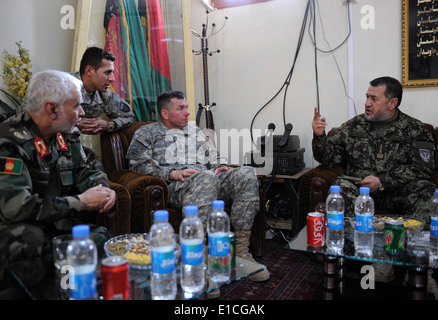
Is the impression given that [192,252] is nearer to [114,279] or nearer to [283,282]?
[114,279]

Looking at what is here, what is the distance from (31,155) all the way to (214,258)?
0.85 m

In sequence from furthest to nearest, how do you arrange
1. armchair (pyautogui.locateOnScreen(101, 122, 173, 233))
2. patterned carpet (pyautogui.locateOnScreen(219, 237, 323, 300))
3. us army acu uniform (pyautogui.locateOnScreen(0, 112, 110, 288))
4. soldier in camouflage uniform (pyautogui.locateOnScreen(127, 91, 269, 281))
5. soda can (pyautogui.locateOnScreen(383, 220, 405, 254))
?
soldier in camouflage uniform (pyautogui.locateOnScreen(127, 91, 269, 281))
armchair (pyautogui.locateOnScreen(101, 122, 173, 233))
patterned carpet (pyautogui.locateOnScreen(219, 237, 323, 300))
soda can (pyautogui.locateOnScreen(383, 220, 405, 254))
us army acu uniform (pyautogui.locateOnScreen(0, 112, 110, 288))

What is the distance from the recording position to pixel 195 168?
240cm

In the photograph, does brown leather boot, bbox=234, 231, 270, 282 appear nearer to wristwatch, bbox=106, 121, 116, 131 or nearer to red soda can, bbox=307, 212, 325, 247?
red soda can, bbox=307, 212, 325, 247

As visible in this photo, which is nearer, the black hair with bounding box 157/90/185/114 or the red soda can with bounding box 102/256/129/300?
the red soda can with bounding box 102/256/129/300

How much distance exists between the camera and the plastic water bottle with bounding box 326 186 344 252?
144 centimetres

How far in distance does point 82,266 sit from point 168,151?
5.01 feet

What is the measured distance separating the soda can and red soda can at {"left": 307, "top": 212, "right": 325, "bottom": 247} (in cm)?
24

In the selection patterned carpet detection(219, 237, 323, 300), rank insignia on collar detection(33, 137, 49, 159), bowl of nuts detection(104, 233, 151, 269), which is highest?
rank insignia on collar detection(33, 137, 49, 159)

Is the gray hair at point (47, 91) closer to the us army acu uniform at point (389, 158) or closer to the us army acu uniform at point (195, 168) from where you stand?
the us army acu uniform at point (195, 168)

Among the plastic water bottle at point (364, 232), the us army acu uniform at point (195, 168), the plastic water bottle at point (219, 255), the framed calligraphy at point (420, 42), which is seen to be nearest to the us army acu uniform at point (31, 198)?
the plastic water bottle at point (219, 255)
